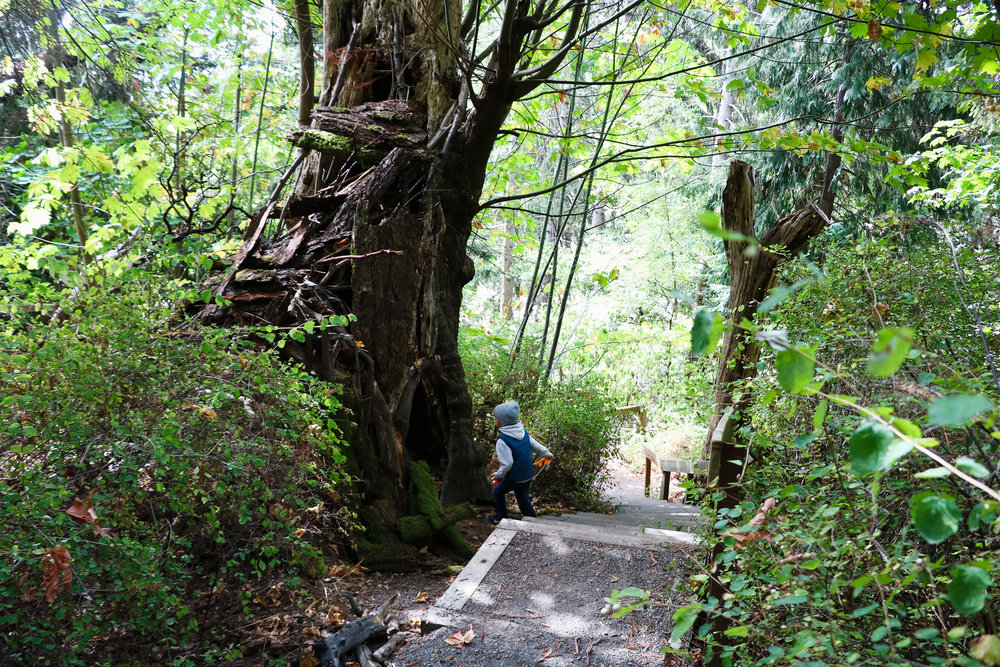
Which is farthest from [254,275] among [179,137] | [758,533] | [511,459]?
[758,533]

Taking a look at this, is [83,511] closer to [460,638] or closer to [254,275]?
[460,638]

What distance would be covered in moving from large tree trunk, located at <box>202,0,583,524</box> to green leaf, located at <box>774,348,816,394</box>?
4266 mm

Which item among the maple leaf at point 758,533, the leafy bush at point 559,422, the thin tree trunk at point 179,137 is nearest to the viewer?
the maple leaf at point 758,533

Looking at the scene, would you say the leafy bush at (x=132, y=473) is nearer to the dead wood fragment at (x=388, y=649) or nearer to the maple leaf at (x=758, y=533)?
the dead wood fragment at (x=388, y=649)

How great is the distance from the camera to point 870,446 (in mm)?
1173

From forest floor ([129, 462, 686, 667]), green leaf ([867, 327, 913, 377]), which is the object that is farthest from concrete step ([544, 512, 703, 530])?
green leaf ([867, 327, 913, 377])

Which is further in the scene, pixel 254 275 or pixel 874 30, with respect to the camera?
pixel 254 275

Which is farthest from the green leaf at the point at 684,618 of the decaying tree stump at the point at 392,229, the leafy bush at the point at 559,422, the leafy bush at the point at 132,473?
the leafy bush at the point at 559,422

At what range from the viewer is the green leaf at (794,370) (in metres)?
1.20

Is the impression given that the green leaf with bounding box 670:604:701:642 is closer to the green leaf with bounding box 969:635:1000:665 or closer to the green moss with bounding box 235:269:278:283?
the green leaf with bounding box 969:635:1000:665

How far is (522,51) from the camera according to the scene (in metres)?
5.74

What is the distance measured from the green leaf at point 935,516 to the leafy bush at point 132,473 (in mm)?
2562

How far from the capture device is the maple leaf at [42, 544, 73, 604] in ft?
7.48

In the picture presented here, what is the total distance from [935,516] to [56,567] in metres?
2.71
